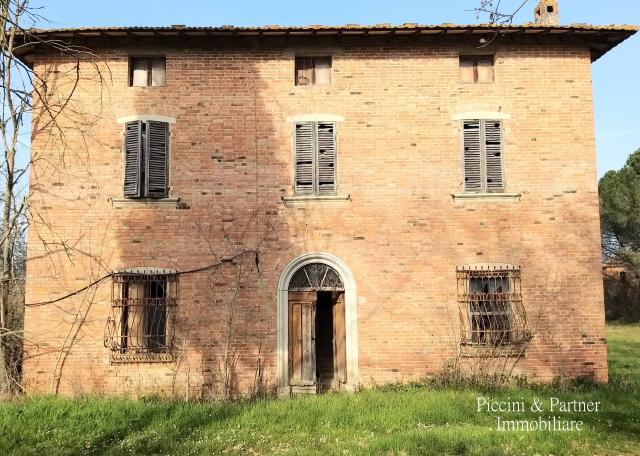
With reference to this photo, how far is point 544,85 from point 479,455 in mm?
8335

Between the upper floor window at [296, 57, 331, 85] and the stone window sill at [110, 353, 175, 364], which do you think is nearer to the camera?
the stone window sill at [110, 353, 175, 364]

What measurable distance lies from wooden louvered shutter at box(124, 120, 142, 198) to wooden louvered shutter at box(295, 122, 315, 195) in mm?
3313

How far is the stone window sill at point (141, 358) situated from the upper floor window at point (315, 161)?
14.2 ft

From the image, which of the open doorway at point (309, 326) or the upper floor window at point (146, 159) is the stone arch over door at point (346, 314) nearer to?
the open doorway at point (309, 326)

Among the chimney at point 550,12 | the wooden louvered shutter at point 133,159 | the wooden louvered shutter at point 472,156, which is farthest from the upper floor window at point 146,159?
the chimney at point 550,12

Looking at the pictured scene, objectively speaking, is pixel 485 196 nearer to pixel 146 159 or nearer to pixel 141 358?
pixel 146 159

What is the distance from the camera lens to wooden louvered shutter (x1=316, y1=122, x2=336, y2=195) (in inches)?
466

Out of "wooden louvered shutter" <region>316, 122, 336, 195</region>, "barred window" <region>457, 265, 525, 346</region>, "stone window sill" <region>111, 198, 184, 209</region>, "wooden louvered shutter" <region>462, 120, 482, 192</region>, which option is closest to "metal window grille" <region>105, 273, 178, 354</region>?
"stone window sill" <region>111, 198, 184, 209</region>

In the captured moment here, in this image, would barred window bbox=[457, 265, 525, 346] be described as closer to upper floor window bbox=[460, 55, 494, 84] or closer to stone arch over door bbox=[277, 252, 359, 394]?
stone arch over door bbox=[277, 252, 359, 394]

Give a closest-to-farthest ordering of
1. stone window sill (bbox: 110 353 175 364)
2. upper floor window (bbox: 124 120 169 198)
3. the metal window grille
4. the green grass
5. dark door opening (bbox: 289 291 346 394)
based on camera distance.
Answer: the green grass < stone window sill (bbox: 110 353 175 364) < the metal window grille < dark door opening (bbox: 289 291 346 394) < upper floor window (bbox: 124 120 169 198)

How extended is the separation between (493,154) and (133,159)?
768cm

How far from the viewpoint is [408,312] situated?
37.7 ft

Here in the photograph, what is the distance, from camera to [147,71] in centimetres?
1221

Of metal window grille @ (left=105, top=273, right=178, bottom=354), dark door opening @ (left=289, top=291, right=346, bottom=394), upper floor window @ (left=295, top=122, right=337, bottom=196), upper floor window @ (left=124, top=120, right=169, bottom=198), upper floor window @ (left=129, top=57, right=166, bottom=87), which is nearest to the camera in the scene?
metal window grille @ (left=105, top=273, right=178, bottom=354)
